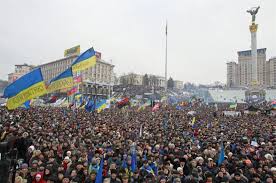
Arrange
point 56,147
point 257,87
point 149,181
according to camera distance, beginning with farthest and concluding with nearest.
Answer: point 257,87, point 56,147, point 149,181

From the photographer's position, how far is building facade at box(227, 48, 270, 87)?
393 feet

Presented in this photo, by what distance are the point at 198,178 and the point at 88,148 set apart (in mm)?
4682

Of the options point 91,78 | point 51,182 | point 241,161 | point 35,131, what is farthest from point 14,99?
point 91,78

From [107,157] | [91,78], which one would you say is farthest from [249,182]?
[91,78]

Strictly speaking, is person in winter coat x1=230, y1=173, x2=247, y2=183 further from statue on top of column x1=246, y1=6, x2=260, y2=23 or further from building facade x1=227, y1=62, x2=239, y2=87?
building facade x1=227, y1=62, x2=239, y2=87

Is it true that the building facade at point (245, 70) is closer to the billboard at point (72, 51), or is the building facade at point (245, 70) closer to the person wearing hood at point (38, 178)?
the billboard at point (72, 51)

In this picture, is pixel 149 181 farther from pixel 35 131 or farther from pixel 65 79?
pixel 65 79

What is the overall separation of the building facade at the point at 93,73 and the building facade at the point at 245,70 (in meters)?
60.0

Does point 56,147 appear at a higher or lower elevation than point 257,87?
lower

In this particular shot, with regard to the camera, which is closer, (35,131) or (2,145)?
(2,145)

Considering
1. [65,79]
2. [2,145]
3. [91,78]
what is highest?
[91,78]

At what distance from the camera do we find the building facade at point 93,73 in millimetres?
88938

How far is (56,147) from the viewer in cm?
854

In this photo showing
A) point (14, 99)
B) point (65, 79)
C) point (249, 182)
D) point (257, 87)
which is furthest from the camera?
point (257, 87)
